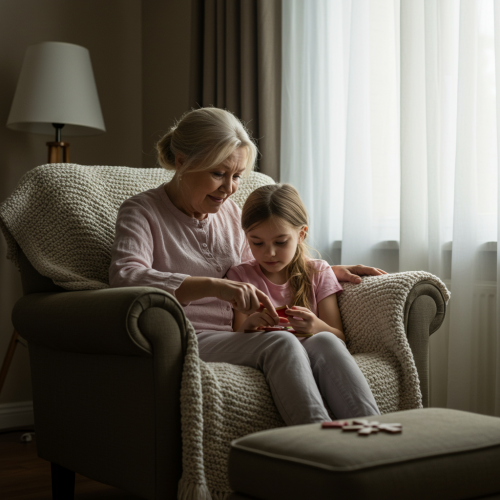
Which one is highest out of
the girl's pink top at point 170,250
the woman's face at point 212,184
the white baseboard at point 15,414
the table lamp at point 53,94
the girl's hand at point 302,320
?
the table lamp at point 53,94

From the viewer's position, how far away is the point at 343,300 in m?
1.86

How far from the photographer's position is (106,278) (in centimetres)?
179

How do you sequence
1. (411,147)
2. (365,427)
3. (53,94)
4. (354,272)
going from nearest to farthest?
(365,427) → (354,272) → (411,147) → (53,94)

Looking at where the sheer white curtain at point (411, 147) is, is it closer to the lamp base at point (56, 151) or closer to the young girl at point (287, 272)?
the young girl at point (287, 272)

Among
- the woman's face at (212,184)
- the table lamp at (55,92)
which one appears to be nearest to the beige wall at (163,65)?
the table lamp at (55,92)

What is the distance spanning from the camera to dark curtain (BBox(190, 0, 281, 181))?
2.77 metres

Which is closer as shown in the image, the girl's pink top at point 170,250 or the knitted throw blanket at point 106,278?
the knitted throw blanket at point 106,278

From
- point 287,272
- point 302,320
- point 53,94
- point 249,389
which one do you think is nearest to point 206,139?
point 287,272

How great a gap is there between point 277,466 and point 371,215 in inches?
62.5

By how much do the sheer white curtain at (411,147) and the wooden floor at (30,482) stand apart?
1126 millimetres

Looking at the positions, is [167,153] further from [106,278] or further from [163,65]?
[163,65]

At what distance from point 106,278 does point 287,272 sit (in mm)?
494

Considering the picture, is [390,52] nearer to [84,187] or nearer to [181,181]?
[181,181]

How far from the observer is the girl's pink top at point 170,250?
5.19ft
